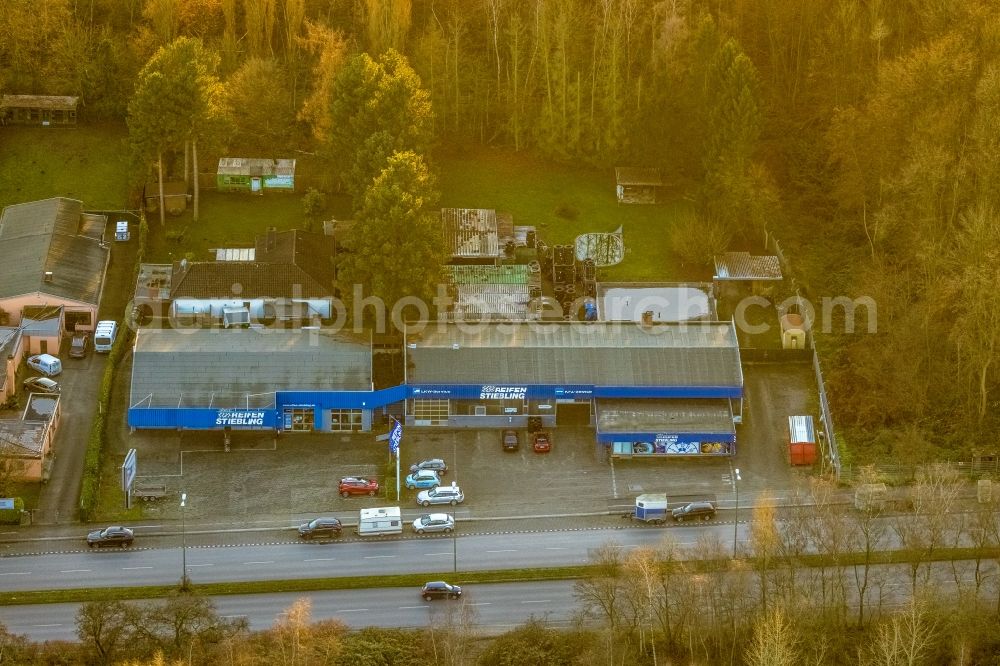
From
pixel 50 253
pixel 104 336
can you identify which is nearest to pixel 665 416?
pixel 104 336

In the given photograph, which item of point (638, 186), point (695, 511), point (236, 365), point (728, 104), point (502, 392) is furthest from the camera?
point (638, 186)

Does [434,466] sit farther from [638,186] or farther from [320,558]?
[638,186]

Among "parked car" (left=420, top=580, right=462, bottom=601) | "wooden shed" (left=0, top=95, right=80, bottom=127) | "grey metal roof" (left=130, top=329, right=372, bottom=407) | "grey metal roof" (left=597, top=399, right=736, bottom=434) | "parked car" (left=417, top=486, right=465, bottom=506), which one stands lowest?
"parked car" (left=420, top=580, right=462, bottom=601)

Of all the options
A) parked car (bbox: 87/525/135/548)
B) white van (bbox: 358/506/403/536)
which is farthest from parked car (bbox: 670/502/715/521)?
parked car (bbox: 87/525/135/548)

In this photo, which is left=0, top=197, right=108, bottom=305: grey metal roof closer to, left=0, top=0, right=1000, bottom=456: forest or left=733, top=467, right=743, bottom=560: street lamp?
left=0, top=0, right=1000, bottom=456: forest

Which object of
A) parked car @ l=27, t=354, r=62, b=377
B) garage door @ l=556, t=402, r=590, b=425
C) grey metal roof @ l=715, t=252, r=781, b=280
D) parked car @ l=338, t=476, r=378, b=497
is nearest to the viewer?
parked car @ l=338, t=476, r=378, b=497

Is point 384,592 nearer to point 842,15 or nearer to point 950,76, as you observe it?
point 950,76
